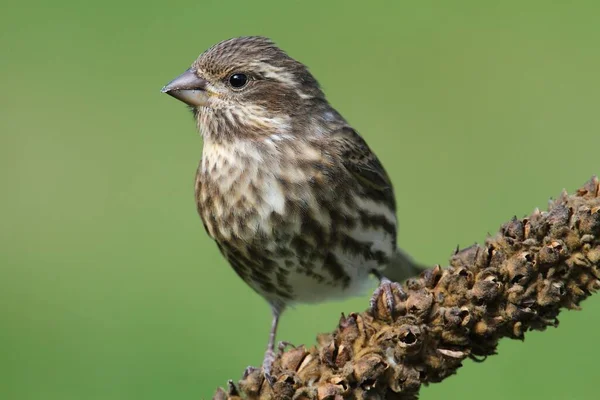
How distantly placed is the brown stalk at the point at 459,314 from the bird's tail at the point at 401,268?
7.50 ft

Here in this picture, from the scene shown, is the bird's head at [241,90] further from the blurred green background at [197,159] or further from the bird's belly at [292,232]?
the blurred green background at [197,159]

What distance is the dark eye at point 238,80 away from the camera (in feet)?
17.7

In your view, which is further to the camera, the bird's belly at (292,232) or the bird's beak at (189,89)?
the bird's beak at (189,89)

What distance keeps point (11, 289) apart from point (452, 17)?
4.63 m

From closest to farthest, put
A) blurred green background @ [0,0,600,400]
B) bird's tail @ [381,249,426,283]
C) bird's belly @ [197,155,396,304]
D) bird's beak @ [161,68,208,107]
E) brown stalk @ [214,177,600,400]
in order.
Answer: brown stalk @ [214,177,600,400] < bird's belly @ [197,155,396,304] < bird's beak @ [161,68,208,107] < bird's tail @ [381,249,426,283] < blurred green background @ [0,0,600,400]

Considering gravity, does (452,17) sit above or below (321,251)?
above

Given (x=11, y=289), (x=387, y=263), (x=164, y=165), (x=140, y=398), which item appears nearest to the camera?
(x=387, y=263)

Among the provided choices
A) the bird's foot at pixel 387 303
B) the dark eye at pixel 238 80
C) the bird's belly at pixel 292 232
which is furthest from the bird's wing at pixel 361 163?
the bird's foot at pixel 387 303

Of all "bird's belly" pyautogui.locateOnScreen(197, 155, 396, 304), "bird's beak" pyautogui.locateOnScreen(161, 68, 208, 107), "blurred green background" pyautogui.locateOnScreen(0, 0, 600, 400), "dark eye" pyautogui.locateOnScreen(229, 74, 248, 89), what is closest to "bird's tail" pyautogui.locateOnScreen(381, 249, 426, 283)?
"bird's belly" pyautogui.locateOnScreen(197, 155, 396, 304)

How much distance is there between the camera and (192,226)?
27.5 feet

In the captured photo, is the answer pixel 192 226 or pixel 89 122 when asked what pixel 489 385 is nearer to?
pixel 192 226

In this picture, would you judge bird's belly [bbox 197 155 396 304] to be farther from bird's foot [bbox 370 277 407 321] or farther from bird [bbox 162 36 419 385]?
bird's foot [bbox 370 277 407 321]

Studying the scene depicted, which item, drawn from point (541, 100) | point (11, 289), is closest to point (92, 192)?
point (11, 289)

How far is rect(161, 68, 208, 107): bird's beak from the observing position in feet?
17.2
